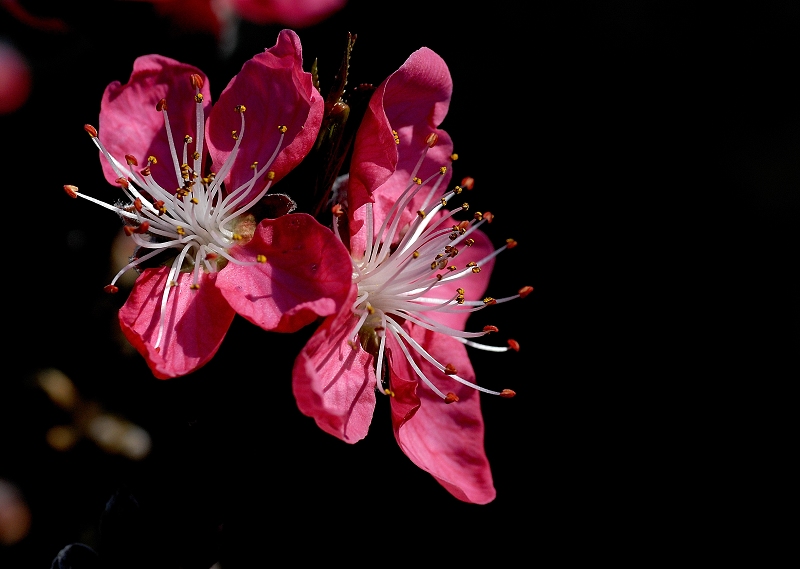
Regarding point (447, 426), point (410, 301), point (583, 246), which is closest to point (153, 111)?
point (410, 301)

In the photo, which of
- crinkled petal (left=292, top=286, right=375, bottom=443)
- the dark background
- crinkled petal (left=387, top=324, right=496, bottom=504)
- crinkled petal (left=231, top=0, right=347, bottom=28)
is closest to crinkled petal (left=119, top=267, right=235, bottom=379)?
crinkled petal (left=292, top=286, right=375, bottom=443)

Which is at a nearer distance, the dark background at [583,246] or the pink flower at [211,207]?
the pink flower at [211,207]

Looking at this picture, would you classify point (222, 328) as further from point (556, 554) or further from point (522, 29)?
point (522, 29)

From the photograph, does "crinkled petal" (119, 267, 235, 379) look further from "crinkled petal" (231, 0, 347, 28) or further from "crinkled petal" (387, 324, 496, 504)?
"crinkled petal" (231, 0, 347, 28)

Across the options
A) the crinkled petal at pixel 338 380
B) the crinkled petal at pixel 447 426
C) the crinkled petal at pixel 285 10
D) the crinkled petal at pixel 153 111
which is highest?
Result: the crinkled petal at pixel 285 10

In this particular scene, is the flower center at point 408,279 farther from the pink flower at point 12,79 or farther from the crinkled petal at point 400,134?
the pink flower at point 12,79

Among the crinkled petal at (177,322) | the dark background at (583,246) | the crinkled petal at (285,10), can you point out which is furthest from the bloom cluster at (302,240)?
the crinkled petal at (285,10)

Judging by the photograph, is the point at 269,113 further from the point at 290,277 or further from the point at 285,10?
the point at 285,10
